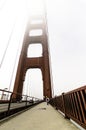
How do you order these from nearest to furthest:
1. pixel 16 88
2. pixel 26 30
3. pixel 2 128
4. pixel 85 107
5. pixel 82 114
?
pixel 85 107 → pixel 82 114 → pixel 2 128 → pixel 16 88 → pixel 26 30

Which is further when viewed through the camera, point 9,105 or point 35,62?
point 35,62

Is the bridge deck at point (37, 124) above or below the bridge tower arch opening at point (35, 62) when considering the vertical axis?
below

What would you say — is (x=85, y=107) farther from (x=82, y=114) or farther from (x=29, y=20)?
(x=29, y=20)

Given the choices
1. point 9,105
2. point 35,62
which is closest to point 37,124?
point 9,105

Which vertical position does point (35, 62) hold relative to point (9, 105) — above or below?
above

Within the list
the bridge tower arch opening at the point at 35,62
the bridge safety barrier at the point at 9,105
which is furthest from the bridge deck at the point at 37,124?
the bridge tower arch opening at the point at 35,62

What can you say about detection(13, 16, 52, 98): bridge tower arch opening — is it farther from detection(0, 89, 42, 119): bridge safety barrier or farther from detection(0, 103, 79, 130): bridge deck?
detection(0, 103, 79, 130): bridge deck

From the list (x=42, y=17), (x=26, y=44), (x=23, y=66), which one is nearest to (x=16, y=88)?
(x=23, y=66)

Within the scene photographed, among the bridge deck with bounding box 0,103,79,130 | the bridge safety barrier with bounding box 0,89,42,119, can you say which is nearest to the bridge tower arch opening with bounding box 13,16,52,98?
the bridge safety barrier with bounding box 0,89,42,119

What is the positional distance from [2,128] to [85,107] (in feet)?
4.31

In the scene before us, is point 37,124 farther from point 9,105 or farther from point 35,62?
point 35,62

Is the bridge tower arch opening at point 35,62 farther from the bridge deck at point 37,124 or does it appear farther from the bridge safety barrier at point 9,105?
the bridge deck at point 37,124

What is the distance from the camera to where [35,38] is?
18.8 metres

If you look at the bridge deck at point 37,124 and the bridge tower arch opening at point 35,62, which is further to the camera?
the bridge tower arch opening at point 35,62
